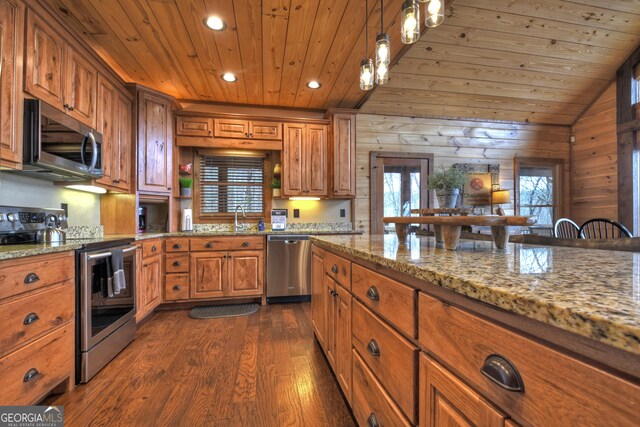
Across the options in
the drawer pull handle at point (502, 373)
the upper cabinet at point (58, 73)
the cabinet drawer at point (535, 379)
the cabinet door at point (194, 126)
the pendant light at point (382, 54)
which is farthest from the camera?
the cabinet door at point (194, 126)

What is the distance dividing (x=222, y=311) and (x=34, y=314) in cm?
185

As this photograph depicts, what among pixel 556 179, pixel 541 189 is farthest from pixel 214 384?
pixel 556 179

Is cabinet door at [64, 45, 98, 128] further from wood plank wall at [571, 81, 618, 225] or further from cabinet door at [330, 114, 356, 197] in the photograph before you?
wood plank wall at [571, 81, 618, 225]

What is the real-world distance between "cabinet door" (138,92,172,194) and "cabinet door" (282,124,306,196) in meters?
1.40

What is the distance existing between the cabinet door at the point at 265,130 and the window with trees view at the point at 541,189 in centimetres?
397

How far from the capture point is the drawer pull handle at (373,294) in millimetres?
1077

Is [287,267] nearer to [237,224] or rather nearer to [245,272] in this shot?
[245,272]

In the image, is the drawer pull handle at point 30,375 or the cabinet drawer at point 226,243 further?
the cabinet drawer at point 226,243

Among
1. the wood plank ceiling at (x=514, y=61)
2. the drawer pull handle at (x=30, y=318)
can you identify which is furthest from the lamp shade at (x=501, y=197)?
the drawer pull handle at (x=30, y=318)

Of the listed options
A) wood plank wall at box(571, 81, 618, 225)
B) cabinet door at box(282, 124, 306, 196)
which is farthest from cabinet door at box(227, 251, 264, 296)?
wood plank wall at box(571, 81, 618, 225)

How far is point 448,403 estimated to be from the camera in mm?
674

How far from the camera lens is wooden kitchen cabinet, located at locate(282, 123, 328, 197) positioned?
3805mm

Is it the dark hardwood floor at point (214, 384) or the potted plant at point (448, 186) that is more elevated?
the potted plant at point (448, 186)

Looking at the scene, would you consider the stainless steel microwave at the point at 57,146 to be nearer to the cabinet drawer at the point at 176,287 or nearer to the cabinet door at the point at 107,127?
the cabinet door at the point at 107,127
